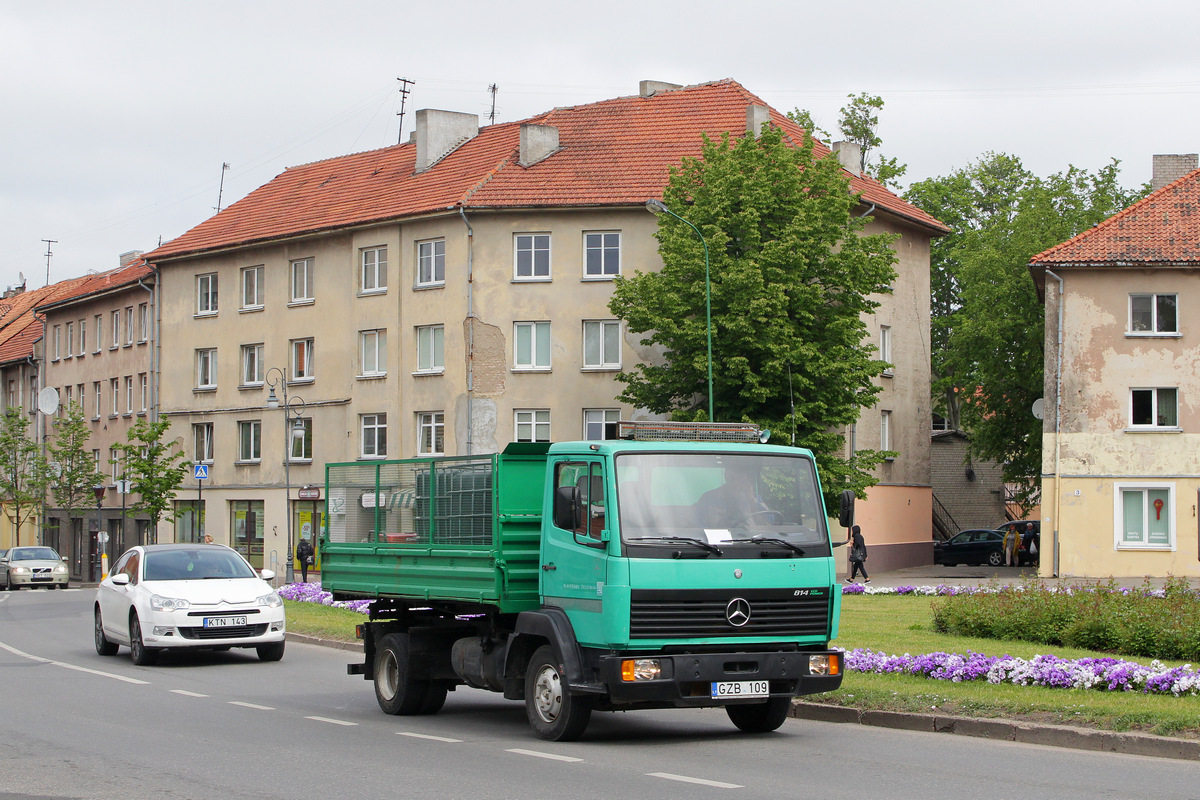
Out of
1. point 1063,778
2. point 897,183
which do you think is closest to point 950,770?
point 1063,778

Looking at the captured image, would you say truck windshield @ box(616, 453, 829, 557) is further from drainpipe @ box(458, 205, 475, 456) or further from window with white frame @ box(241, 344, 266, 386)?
window with white frame @ box(241, 344, 266, 386)

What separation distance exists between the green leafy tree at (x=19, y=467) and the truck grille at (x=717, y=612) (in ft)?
187

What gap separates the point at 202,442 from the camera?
179ft

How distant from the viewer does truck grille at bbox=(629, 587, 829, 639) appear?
1085cm

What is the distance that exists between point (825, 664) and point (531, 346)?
110ft

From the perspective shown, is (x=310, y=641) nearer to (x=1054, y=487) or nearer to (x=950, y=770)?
(x=950, y=770)

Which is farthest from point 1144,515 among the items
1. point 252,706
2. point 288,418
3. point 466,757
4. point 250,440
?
point 466,757

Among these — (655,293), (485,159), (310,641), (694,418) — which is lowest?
(310,641)

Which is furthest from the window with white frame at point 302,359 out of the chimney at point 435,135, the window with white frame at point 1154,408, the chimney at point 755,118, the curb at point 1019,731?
the curb at point 1019,731

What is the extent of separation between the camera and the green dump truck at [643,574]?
1090 centimetres

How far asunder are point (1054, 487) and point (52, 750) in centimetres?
3236

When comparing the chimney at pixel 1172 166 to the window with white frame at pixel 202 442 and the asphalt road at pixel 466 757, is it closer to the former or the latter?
the window with white frame at pixel 202 442

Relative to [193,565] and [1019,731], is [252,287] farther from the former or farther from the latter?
[1019,731]

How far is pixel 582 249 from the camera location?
4447 cm
